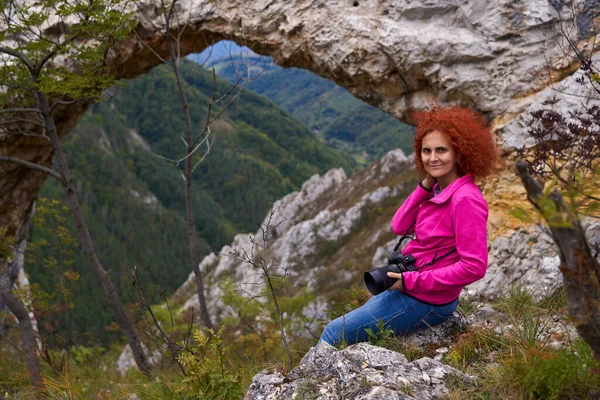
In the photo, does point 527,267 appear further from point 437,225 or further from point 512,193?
point 437,225

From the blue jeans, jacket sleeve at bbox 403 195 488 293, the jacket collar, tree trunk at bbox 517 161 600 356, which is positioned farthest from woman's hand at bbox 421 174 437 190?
tree trunk at bbox 517 161 600 356

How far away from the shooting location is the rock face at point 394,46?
666cm

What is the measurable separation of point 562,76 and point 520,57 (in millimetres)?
650

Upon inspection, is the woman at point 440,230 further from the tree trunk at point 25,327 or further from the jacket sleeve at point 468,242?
the tree trunk at point 25,327

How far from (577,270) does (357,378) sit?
123 cm

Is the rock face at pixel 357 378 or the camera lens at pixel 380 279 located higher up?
the camera lens at pixel 380 279

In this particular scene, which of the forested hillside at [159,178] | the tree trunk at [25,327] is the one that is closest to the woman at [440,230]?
the tree trunk at [25,327]

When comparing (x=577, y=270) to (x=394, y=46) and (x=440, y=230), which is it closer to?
(x=440, y=230)

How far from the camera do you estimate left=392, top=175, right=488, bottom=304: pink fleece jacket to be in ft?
8.21

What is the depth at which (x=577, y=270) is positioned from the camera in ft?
5.67

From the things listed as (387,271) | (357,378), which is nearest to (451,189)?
(387,271)

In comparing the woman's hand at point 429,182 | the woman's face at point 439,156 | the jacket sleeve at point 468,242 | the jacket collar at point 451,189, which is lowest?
the jacket sleeve at point 468,242

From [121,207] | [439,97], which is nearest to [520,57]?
[439,97]

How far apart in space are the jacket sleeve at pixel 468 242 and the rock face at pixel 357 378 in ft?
1.67
